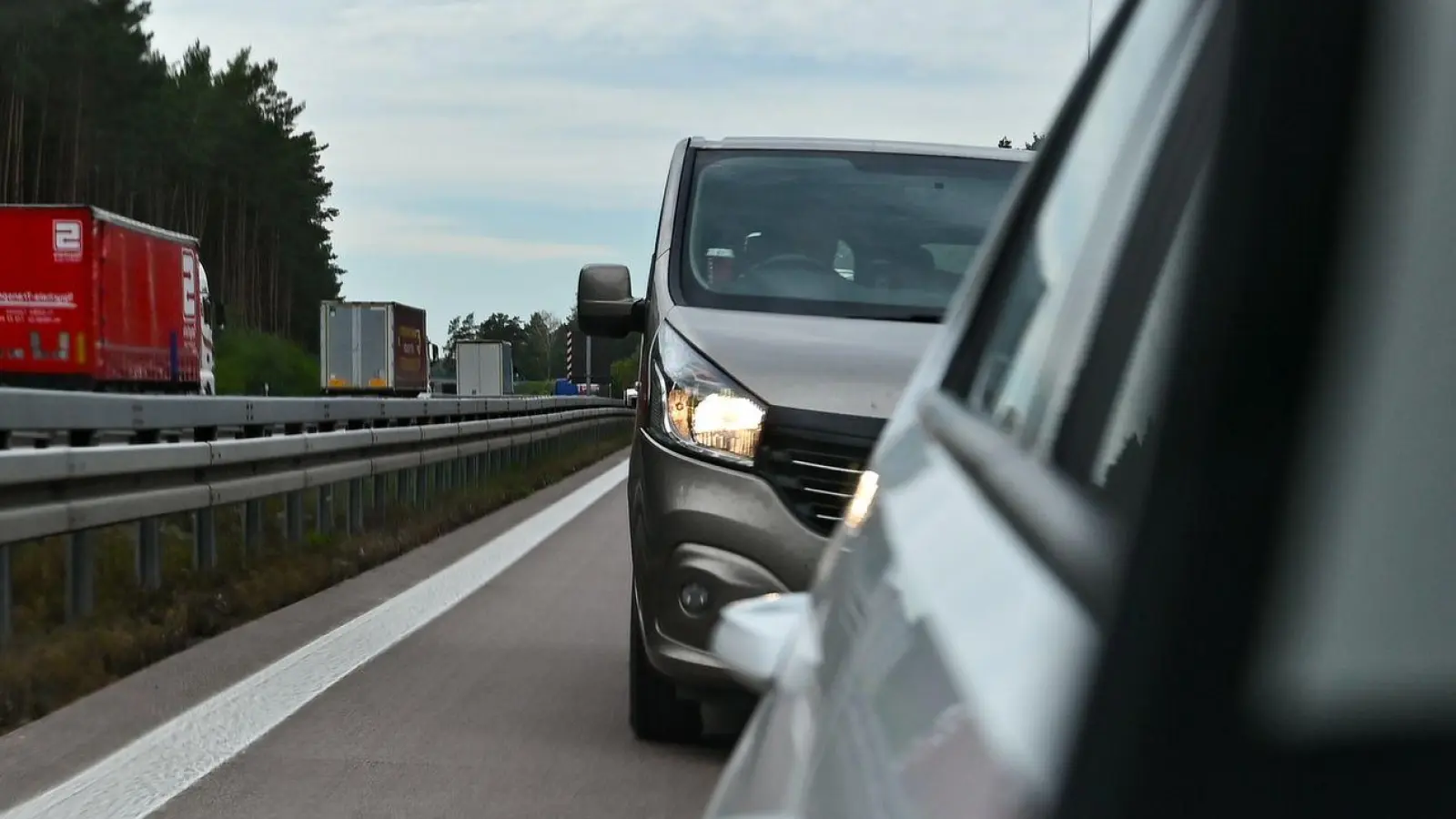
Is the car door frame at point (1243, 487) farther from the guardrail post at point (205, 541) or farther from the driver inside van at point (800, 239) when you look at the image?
the guardrail post at point (205, 541)

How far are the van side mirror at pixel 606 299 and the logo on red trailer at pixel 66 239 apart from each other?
2674 cm

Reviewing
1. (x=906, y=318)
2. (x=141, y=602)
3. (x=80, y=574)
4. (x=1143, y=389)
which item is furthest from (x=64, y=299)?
(x=1143, y=389)

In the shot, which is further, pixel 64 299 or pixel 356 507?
pixel 64 299

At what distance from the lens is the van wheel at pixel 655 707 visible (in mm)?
5922

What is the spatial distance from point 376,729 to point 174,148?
257 feet

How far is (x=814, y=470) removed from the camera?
5484mm

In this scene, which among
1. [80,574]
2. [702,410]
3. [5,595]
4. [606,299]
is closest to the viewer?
[702,410]

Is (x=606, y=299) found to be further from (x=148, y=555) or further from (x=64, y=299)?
(x=64, y=299)

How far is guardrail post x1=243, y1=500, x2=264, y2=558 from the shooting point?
10430mm

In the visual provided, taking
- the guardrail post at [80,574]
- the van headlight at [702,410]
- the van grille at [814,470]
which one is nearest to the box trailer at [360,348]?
the guardrail post at [80,574]

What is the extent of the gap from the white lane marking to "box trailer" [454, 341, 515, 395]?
210 ft

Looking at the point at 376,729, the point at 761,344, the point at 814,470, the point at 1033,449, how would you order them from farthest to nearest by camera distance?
the point at 376,729 → the point at 761,344 → the point at 814,470 → the point at 1033,449

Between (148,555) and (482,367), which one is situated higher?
(148,555)

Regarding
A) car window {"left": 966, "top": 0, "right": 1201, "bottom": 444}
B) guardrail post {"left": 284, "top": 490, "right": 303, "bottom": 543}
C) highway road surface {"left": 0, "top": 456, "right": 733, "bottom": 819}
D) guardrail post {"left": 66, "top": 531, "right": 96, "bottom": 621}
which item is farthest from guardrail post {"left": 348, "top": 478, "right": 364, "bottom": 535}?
car window {"left": 966, "top": 0, "right": 1201, "bottom": 444}
